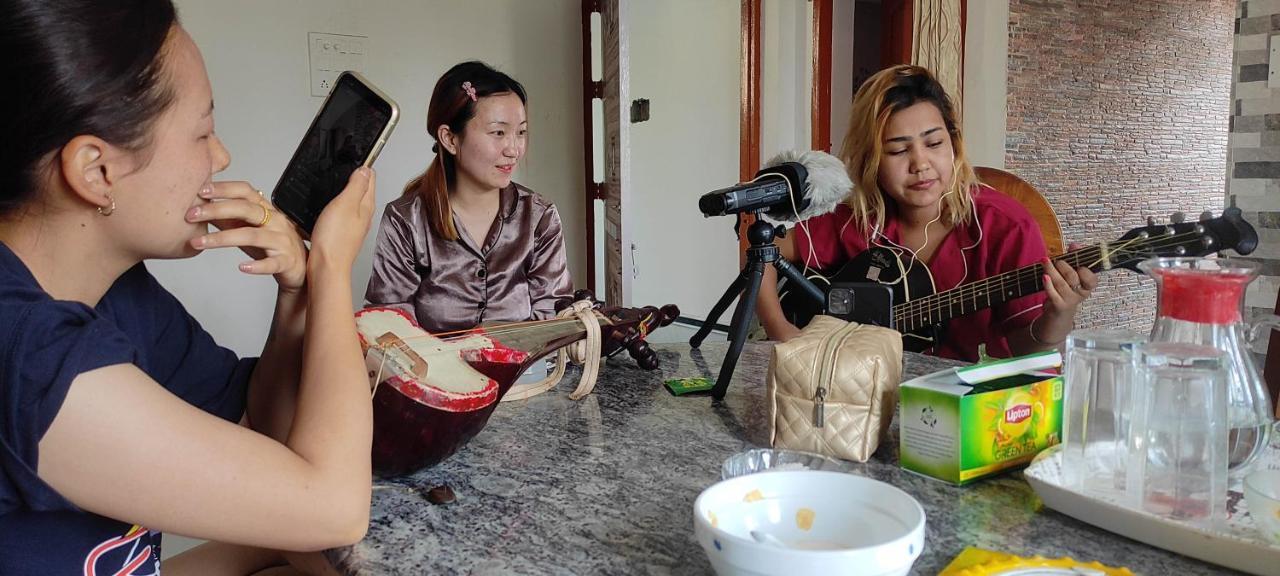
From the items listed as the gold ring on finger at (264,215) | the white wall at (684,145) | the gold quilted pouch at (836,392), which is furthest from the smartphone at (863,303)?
the white wall at (684,145)

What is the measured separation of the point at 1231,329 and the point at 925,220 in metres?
1.21

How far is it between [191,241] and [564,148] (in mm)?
3466

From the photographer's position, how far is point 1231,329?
81cm

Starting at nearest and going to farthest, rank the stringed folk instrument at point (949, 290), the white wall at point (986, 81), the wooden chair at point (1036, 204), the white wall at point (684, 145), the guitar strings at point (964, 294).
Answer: the stringed folk instrument at point (949, 290)
the guitar strings at point (964, 294)
the wooden chair at point (1036, 204)
the white wall at point (684, 145)
the white wall at point (986, 81)

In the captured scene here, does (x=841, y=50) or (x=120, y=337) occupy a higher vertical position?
(x=841, y=50)

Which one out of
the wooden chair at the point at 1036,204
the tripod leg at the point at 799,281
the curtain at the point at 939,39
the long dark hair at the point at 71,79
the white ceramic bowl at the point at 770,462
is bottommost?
the white ceramic bowl at the point at 770,462

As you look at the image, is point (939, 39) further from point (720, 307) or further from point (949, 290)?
point (720, 307)

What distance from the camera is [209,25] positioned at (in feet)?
11.1

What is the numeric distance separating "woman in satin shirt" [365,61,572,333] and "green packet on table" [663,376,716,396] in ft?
3.83

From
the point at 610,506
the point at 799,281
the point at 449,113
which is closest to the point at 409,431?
the point at 610,506

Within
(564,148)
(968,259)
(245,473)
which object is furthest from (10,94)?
(564,148)

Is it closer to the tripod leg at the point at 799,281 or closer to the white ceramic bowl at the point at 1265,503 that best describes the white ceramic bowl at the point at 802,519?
the white ceramic bowl at the point at 1265,503

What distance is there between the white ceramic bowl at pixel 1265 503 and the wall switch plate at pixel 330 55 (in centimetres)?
356

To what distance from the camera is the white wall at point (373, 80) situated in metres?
3.47
